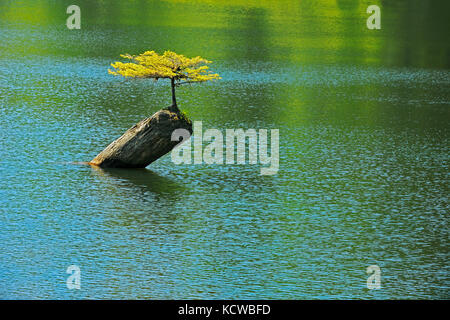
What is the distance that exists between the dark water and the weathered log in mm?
655

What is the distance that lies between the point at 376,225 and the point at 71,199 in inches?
401

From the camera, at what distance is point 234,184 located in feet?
104

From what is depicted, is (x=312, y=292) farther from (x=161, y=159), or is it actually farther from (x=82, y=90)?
(x=82, y=90)

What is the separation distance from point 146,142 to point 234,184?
3.65 m

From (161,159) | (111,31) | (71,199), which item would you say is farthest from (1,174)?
(111,31)

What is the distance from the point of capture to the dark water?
22.3m

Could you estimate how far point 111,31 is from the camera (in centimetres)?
7719

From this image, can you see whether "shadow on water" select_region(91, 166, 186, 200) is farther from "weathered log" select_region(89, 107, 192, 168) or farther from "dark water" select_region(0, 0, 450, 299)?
"weathered log" select_region(89, 107, 192, 168)

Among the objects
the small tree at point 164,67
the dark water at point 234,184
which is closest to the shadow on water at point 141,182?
the dark water at point 234,184

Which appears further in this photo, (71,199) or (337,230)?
(71,199)

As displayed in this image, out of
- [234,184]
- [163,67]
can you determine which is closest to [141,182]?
[234,184]

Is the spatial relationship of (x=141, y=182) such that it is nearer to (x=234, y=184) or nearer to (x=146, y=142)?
(x=146, y=142)
